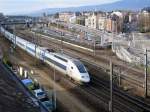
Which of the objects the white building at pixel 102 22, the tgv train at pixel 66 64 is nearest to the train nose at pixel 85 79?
the tgv train at pixel 66 64

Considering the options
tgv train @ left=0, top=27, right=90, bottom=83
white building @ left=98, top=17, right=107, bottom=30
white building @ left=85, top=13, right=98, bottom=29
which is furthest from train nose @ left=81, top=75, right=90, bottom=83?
white building @ left=85, top=13, right=98, bottom=29

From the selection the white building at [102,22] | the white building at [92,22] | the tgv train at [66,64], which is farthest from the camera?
the white building at [92,22]

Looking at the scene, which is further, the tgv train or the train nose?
the tgv train

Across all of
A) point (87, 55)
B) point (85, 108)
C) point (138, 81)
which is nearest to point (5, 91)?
point (85, 108)

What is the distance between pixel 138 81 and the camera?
1387 inches

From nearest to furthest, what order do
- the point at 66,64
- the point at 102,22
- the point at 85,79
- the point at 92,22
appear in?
the point at 85,79
the point at 66,64
the point at 102,22
the point at 92,22

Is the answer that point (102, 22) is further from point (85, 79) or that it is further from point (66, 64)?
point (85, 79)

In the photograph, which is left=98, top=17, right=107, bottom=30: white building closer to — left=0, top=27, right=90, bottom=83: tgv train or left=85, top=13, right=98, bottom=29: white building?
left=85, top=13, right=98, bottom=29: white building

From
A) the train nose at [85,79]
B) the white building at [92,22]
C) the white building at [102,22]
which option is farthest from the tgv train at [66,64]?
the white building at [92,22]

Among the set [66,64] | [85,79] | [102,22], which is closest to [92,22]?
[102,22]

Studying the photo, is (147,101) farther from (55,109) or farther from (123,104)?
(55,109)

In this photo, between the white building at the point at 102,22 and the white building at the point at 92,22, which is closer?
the white building at the point at 102,22

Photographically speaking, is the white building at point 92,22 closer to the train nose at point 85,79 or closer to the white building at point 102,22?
the white building at point 102,22

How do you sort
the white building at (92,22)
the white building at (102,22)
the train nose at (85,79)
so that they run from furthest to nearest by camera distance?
the white building at (92,22)
the white building at (102,22)
the train nose at (85,79)
